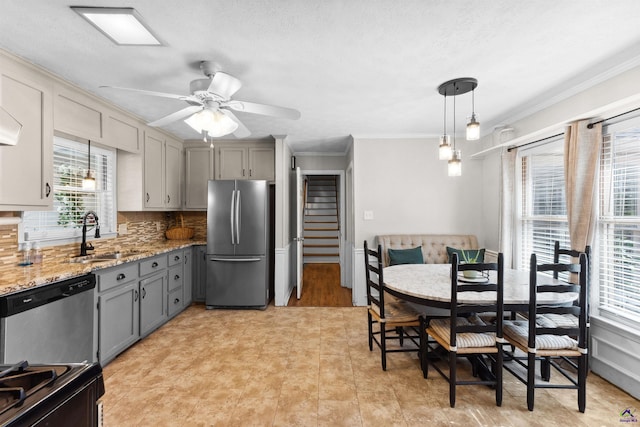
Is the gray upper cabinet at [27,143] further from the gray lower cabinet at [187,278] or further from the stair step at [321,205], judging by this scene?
the stair step at [321,205]

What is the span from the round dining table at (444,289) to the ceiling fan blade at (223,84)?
1917 millimetres

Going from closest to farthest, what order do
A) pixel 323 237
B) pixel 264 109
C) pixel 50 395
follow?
pixel 50 395 < pixel 264 109 < pixel 323 237

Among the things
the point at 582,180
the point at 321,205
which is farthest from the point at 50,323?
the point at 321,205

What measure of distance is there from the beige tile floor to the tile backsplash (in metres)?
1.14

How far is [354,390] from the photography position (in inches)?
87.5

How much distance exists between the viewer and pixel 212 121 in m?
2.17

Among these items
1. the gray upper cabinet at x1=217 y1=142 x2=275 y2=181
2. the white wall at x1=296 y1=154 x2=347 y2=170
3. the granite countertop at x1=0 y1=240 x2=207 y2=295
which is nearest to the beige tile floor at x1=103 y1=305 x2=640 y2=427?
the granite countertop at x1=0 y1=240 x2=207 y2=295

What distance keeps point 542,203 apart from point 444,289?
1844 millimetres

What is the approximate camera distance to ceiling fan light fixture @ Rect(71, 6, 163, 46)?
62.6 inches

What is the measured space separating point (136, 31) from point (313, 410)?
263 cm

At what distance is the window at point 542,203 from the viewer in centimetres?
295

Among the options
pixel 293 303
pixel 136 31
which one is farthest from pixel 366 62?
pixel 293 303

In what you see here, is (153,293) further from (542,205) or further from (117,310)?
(542,205)

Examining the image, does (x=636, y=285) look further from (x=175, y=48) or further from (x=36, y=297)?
(x=36, y=297)
